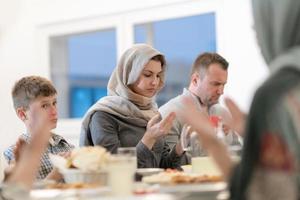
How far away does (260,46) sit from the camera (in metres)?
1.42

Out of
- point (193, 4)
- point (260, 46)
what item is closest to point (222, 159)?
point (260, 46)

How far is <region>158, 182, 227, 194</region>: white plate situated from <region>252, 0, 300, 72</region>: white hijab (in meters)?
0.35

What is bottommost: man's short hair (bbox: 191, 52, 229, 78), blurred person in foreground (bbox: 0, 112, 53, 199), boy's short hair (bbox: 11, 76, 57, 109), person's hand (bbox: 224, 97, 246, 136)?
blurred person in foreground (bbox: 0, 112, 53, 199)

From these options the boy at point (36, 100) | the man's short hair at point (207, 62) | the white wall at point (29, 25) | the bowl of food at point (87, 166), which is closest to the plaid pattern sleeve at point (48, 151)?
the boy at point (36, 100)

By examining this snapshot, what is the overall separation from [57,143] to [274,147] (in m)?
1.56

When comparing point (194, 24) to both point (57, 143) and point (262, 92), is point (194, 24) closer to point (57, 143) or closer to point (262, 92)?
point (57, 143)

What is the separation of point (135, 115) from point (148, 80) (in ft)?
0.58

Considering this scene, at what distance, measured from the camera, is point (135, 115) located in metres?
2.68

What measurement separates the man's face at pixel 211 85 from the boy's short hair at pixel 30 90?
93 centimetres

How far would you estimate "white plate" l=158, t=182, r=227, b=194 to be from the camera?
58.0 inches

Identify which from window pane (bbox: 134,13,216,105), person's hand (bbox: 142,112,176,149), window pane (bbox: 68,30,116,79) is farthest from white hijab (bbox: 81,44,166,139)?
window pane (bbox: 68,30,116,79)

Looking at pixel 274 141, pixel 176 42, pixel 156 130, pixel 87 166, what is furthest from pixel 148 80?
pixel 176 42

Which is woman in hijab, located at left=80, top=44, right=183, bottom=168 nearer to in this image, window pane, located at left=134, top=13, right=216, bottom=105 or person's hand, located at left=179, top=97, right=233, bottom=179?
person's hand, located at left=179, top=97, right=233, bottom=179

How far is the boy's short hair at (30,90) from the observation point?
2.57 metres
